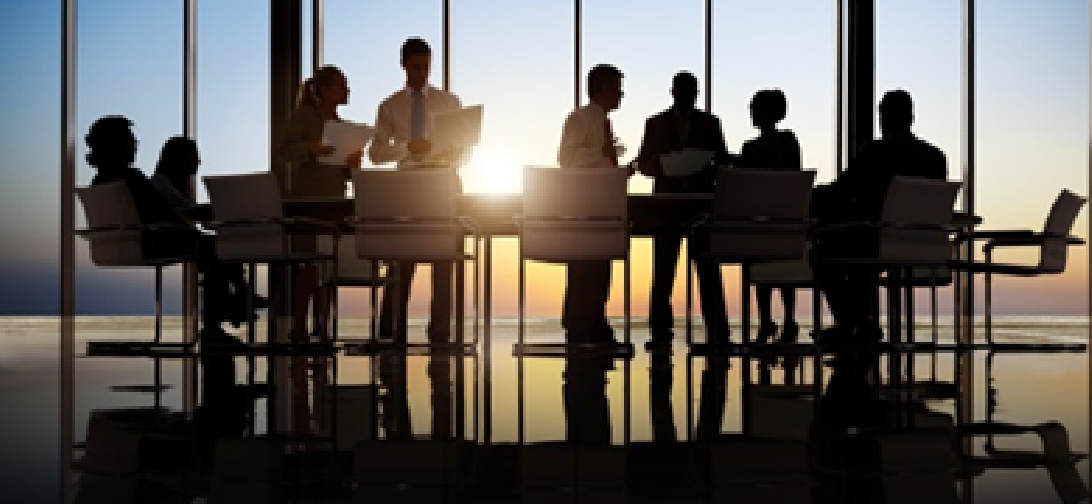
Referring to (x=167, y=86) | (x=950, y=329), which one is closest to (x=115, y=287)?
(x=167, y=86)

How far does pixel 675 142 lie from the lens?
711cm

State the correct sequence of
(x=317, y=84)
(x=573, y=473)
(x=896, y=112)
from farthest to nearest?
(x=317, y=84) < (x=896, y=112) < (x=573, y=473)

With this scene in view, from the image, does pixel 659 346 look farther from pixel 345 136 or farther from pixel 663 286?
pixel 345 136

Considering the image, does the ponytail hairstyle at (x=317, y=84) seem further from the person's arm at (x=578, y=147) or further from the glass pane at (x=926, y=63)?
the glass pane at (x=926, y=63)

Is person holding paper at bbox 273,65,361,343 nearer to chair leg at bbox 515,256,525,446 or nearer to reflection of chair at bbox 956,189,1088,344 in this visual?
chair leg at bbox 515,256,525,446

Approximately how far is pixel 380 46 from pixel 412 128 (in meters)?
3.34

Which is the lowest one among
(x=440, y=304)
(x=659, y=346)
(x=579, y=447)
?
(x=659, y=346)

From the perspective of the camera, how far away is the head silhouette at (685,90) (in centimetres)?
711

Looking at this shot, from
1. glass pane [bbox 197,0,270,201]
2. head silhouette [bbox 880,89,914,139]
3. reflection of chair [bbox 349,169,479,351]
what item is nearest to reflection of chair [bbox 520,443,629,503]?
reflection of chair [bbox 349,169,479,351]

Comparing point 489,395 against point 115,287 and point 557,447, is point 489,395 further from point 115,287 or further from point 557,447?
point 115,287

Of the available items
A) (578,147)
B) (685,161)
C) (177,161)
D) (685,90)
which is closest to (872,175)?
(685,161)

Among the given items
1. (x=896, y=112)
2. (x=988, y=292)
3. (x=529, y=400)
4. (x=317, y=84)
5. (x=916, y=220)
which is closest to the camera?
(x=529, y=400)

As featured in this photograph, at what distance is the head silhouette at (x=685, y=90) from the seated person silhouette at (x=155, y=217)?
8.74 feet

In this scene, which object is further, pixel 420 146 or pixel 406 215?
pixel 420 146
